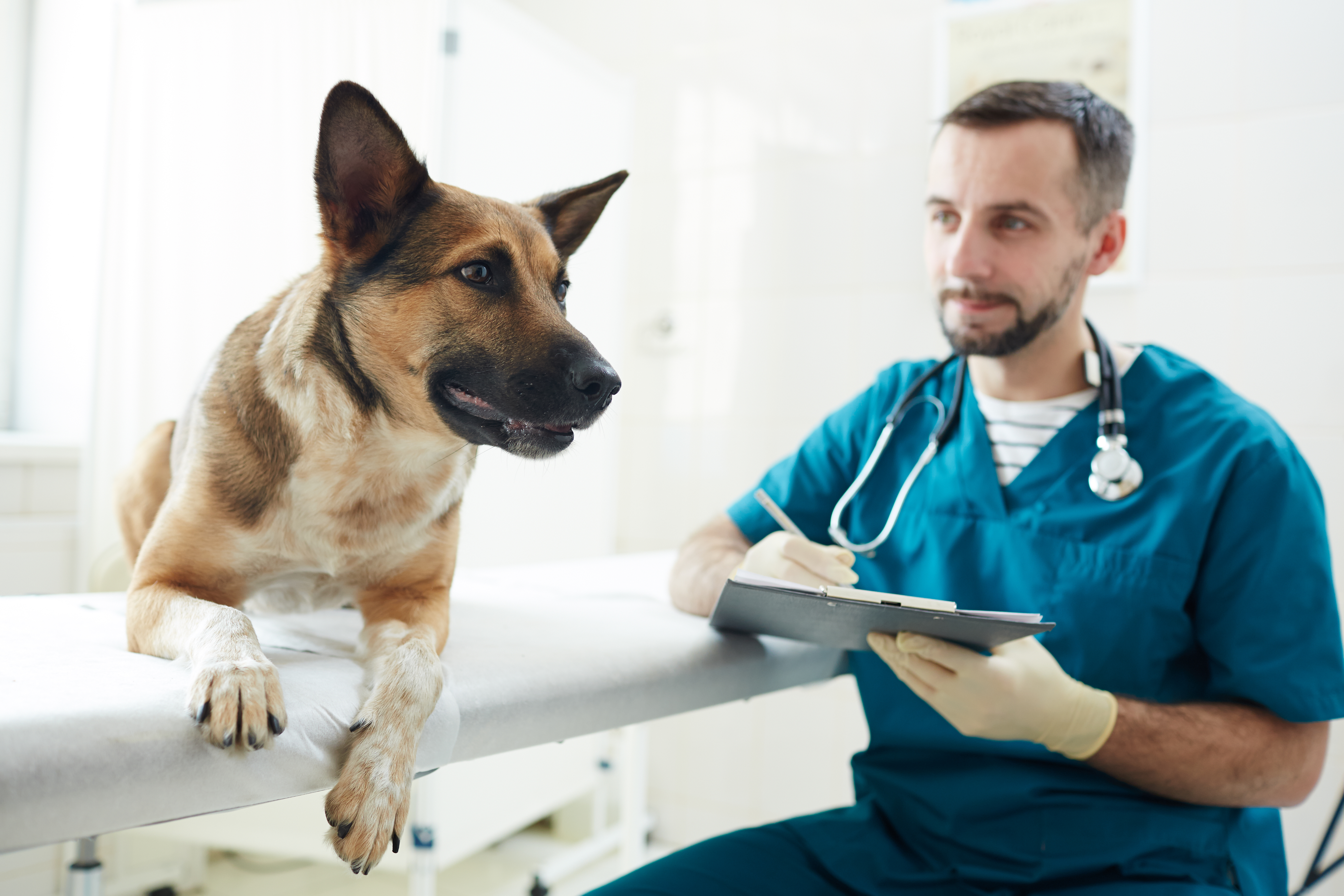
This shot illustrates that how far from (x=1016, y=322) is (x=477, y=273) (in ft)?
2.75

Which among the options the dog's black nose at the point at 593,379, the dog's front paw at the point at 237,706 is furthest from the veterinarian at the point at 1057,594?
the dog's front paw at the point at 237,706

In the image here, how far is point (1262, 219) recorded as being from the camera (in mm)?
2029

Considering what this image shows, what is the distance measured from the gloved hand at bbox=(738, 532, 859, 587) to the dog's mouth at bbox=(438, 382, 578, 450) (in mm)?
365

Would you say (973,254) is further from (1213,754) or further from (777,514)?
(1213,754)

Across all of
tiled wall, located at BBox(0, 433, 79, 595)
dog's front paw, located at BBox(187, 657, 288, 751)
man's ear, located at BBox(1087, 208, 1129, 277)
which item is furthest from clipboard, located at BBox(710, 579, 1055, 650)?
tiled wall, located at BBox(0, 433, 79, 595)

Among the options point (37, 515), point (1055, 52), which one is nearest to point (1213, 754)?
point (1055, 52)

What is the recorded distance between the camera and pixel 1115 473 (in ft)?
3.97

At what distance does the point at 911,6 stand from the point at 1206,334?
1.21 metres

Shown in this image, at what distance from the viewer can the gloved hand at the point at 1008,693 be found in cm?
104

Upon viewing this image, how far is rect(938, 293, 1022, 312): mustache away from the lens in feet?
4.49

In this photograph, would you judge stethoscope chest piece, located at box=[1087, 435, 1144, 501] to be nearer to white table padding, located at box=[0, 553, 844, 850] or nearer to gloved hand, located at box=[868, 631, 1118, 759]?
gloved hand, located at box=[868, 631, 1118, 759]

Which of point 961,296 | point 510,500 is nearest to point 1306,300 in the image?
point 961,296

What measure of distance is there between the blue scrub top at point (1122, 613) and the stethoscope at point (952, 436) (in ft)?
0.08

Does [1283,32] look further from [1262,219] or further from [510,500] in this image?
[510,500]
